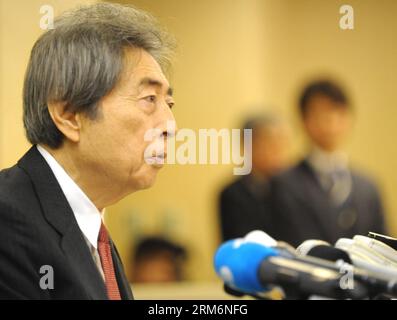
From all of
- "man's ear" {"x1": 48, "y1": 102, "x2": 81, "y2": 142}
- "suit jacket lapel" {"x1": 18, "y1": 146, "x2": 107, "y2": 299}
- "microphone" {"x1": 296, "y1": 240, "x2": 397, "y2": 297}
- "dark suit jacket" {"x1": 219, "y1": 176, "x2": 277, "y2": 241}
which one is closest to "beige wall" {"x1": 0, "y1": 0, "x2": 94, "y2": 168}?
"dark suit jacket" {"x1": 219, "y1": 176, "x2": 277, "y2": 241}

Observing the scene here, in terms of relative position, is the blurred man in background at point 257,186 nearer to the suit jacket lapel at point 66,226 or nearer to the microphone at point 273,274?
the suit jacket lapel at point 66,226

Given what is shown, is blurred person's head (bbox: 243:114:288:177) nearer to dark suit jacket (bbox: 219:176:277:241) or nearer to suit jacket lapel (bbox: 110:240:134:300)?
dark suit jacket (bbox: 219:176:277:241)

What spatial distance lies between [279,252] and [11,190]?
28.7 inches

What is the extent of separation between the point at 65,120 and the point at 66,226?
293mm

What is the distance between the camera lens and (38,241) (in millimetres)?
1663

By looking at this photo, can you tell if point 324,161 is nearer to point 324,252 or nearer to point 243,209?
point 243,209

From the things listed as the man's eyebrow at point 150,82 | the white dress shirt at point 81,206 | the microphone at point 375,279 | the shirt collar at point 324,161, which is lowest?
the microphone at point 375,279

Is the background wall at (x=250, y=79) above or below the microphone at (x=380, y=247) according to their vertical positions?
above

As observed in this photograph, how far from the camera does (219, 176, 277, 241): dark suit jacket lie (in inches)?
172

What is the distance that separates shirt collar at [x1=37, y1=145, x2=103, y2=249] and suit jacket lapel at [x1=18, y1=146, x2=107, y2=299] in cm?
5

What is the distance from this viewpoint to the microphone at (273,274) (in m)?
1.17

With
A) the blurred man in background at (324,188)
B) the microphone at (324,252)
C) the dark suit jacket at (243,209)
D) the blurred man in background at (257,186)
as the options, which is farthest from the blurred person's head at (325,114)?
the microphone at (324,252)
